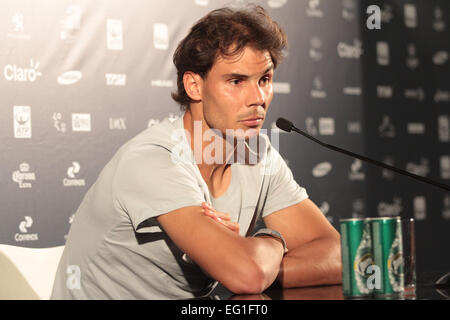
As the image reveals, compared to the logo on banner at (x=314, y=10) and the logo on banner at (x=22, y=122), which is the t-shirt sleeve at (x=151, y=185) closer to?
the logo on banner at (x=22, y=122)

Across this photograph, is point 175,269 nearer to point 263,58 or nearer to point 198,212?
point 198,212

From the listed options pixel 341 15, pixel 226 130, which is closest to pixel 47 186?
pixel 226 130

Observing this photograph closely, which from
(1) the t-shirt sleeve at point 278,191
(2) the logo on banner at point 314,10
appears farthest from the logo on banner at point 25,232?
(2) the logo on banner at point 314,10

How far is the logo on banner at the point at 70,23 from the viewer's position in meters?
2.71

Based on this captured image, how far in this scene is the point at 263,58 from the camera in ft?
5.85

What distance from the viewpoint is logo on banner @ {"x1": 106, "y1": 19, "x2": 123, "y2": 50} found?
282cm

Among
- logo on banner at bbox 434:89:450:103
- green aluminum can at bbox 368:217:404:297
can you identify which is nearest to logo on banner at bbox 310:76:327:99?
logo on banner at bbox 434:89:450:103

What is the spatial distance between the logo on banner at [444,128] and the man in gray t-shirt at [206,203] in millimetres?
2165

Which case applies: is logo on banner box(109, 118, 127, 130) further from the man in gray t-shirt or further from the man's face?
the man's face

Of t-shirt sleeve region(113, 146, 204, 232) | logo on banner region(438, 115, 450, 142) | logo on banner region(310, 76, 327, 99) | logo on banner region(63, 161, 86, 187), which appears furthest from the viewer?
logo on banner region(438, 115, 450, 142)

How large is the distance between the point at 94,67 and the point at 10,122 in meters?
0.46

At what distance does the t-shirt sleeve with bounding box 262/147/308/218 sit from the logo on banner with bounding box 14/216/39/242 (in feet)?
3.85

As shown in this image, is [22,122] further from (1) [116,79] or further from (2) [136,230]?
(2) [136,230]

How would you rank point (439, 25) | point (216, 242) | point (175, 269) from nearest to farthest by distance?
point (216, 242), point (175, 269), point (439, 25)
